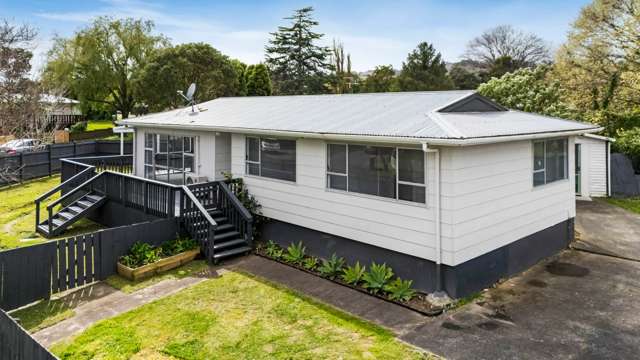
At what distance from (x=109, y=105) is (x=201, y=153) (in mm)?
33194

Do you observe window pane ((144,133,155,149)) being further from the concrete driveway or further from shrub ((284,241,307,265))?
the concrete driveway

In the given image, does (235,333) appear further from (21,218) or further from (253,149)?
(21,218)

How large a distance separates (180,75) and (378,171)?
26.9m

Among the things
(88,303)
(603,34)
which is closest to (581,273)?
(88,303)

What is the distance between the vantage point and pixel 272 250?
10.2 meters

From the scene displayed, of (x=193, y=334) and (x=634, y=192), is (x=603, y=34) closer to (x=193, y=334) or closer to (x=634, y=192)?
(x=634, y=192)

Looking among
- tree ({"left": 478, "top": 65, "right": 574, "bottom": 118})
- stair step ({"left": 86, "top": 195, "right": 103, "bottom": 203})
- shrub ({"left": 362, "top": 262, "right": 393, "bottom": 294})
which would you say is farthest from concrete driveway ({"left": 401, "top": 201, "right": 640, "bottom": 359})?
tree ({"left": 478, "top": 65, "right": 574, "bottom": 118})

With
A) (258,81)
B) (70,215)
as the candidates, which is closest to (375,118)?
(70,215)

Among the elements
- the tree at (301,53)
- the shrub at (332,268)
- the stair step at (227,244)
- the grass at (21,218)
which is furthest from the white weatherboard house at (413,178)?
the tree at (301,53)

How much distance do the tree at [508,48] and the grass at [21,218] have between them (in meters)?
47.5

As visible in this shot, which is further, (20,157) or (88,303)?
(20,157)

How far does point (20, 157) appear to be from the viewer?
68.0ft

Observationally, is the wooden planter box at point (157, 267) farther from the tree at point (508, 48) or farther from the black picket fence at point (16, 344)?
the tree at point (508, 48)

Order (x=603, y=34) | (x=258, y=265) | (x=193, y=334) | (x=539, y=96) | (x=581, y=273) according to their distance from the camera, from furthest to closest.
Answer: (x=603, y=34)
(x=539, y=96)
(x=258, y=265)
(x=581, y=273)
(x=193, y=334)
